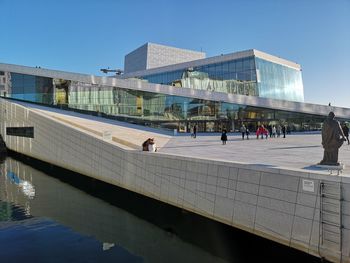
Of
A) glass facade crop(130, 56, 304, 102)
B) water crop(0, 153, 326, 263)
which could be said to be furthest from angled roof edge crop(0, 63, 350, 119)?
water crop(0, 153, 326, 263)

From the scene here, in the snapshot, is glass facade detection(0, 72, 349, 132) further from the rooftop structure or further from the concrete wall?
the rooftop structure

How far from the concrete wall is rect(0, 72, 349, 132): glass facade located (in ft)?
50.6

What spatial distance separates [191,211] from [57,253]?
5014 millimetres

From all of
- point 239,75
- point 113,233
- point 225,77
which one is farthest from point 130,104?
point 113,233

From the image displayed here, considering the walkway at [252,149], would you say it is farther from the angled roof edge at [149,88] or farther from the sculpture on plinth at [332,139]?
the angled roof edge at [149,88]

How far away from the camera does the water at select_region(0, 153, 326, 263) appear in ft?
30.2

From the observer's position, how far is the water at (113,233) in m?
9.20

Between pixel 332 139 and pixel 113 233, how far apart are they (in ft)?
24.5

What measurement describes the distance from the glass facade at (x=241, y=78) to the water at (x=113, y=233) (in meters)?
33.7

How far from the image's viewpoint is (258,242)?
31.6 feet

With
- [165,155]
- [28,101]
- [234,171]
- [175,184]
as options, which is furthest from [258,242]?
[28,101]

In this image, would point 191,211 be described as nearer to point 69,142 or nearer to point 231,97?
point 69,142

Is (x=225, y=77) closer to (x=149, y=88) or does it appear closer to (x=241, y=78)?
(x=241, y=78)

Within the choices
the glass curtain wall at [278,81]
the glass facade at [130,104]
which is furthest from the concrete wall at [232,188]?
the glass curtain wall at [278,81]
